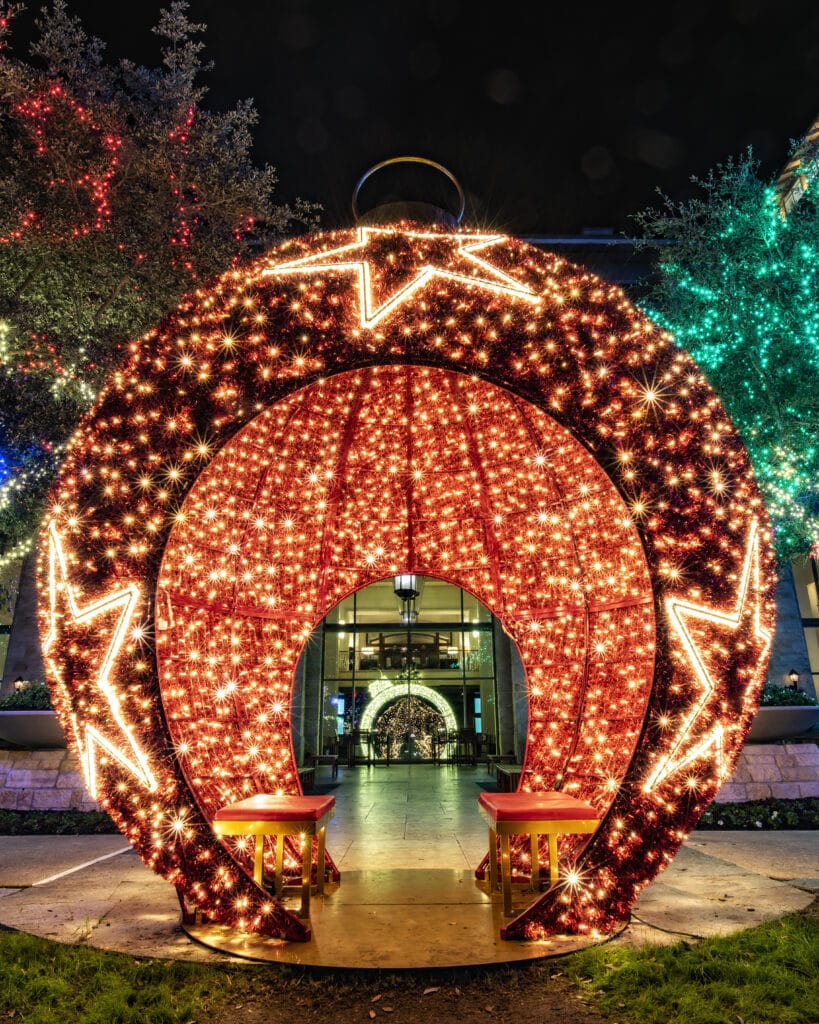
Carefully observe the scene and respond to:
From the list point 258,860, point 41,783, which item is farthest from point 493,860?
point 41,783

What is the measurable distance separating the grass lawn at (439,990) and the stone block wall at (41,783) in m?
5.10

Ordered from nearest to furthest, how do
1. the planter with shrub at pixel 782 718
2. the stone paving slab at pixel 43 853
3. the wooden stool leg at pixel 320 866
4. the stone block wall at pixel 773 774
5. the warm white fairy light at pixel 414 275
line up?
the warm white fairy light at pixel 414 275 < the wooden stool leg at pixel 320 866 < the stone paving slab at pixel 43 853 < the stone block wall at pixel 773 774 < the planter with shrub at pixel 782 718

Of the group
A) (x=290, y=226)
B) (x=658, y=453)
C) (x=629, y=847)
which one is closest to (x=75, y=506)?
(x=658, y=453)

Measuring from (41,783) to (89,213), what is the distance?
7.50m

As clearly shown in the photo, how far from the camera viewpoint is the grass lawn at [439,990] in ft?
8.57

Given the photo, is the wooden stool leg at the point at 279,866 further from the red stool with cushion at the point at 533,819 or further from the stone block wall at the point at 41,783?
the stone block wall at the point at 41,783

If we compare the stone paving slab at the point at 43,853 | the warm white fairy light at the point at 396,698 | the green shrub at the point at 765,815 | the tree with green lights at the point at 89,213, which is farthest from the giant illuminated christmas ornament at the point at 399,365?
the warm white fairy light at the point at 396,698

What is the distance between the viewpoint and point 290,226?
1056cm

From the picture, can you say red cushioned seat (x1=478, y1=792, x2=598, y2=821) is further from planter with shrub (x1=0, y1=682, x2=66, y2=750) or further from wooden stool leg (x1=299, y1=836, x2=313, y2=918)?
planter with shrub (x1=0, y1=682, x2=66, y2=750)

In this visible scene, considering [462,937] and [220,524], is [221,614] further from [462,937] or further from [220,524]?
[462,937]

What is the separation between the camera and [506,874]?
11.9 feet

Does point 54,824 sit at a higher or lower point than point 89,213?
lower

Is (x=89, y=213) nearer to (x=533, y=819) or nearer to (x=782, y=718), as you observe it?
(x=533, y=819)

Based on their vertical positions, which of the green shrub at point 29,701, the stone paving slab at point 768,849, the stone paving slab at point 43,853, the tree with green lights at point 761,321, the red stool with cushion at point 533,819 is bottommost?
the stone paving slab at point 768,849
